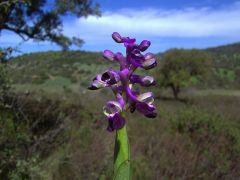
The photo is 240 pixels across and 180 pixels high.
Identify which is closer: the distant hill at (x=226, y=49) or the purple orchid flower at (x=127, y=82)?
the purple orchid flower at (x=127, y=82)

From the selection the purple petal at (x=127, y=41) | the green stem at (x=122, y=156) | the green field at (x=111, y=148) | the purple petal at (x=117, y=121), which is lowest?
the green field at (x=111, y=148)

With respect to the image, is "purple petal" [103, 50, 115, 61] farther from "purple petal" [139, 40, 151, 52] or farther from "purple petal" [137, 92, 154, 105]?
"purple petal" [137, 92, 154, 105]

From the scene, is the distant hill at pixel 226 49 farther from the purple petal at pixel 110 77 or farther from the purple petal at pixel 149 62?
the purple petal at pixel 110 77

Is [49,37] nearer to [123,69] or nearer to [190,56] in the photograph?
[123,69]

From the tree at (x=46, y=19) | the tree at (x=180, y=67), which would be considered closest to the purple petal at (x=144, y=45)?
the tree at (x=46, y=19)

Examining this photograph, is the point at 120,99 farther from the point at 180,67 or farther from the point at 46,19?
the point at 180,67

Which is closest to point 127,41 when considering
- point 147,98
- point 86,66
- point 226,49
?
point 147,98

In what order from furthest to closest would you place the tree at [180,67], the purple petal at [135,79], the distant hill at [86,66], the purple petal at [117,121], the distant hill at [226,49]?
the tree at [180,67], the distant hill at [226,49], the distant hill at [86,66], the purple petal at [135,79], the purple petal at [117,121]
